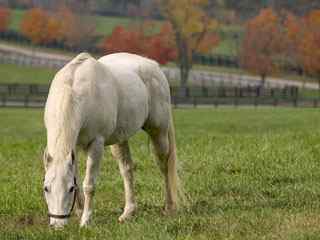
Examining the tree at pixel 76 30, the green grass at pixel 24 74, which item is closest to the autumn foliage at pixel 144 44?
the green grass at pixel 24 74

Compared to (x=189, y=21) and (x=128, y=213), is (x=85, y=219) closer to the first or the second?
(x=128, y=213)

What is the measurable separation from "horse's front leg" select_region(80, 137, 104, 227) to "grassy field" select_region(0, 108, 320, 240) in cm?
23

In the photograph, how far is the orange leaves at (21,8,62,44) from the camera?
8081 cm

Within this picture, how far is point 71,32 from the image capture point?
81375 millimetres

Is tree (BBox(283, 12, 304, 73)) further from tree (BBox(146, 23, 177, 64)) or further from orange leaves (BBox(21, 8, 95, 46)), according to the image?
orange leaves (BBox(21, 8, 95, 46))

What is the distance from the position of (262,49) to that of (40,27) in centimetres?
2564

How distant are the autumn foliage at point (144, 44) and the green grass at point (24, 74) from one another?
19.7ft

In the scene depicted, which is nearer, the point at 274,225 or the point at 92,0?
the point at 274,225

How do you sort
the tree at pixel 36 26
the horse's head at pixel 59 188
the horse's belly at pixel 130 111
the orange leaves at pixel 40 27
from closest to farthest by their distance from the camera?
the horse's head at pixel 59 188 < the horse's belly at pixel 130 111 < the orange leaves at pixel 40 27 < the tree at pixel 36 26

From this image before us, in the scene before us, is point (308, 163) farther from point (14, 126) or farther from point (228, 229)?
point (14, 126)

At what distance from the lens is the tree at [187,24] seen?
69.4m

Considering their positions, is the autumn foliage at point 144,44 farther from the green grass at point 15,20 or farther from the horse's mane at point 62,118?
the horse's mane at point 62,118

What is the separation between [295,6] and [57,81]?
99092 millimetres

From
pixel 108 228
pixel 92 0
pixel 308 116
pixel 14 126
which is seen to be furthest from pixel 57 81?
pixel 92 0
